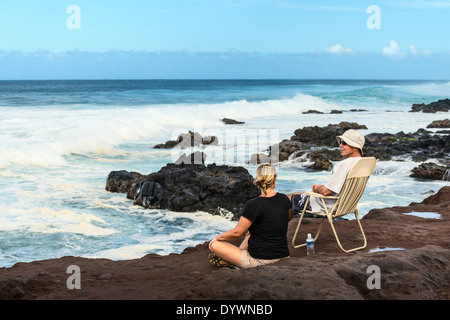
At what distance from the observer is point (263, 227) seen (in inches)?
182

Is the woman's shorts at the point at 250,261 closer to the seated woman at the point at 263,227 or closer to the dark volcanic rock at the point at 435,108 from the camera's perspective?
the seated woman at the point at 263,227

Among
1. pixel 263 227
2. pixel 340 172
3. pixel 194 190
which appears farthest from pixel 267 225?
pixel 194 190

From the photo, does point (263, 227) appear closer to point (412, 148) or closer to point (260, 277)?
point (260, 277)

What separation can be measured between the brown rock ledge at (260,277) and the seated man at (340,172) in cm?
55

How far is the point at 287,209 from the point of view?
15.5ft

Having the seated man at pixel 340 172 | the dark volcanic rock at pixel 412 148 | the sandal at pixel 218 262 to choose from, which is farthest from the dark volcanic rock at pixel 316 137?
the sandal at pixel 218 262

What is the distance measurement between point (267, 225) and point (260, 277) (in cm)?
83

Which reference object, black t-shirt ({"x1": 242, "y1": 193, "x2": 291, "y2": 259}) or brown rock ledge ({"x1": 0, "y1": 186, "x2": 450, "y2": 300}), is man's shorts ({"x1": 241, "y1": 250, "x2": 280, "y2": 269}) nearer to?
black t-shirt ({"x1": 242, "y1": 193, "x2": 291, "y2": 259})

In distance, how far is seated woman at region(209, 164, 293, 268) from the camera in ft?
15.0

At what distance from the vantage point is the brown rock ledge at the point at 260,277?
148 inches

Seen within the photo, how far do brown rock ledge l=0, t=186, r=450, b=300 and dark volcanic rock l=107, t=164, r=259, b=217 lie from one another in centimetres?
467

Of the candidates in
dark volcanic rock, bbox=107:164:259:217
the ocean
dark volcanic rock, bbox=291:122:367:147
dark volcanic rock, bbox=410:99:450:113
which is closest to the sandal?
the ocean
